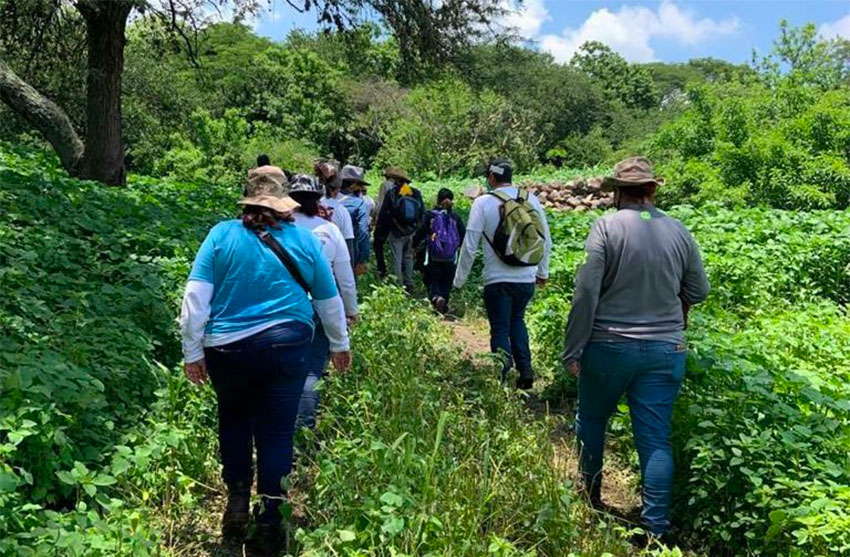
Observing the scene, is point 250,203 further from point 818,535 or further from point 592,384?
point 818,535

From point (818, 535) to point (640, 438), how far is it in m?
0.86

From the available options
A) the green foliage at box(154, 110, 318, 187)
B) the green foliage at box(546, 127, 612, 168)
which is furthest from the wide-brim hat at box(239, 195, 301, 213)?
the green foliage at box(546, 127, 612, 168)

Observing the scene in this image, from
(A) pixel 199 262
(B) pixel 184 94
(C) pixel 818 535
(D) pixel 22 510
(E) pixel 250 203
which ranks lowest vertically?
(C) pixel 818 535

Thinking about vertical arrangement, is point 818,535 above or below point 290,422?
below

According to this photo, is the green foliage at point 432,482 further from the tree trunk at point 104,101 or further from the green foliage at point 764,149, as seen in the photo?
the green foliage at point 764,149

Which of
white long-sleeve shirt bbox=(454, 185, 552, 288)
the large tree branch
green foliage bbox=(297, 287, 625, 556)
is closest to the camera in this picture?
green foliage bbox=(297, 287, 625, 556)

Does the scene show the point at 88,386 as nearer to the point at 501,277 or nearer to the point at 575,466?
the point at 575,466

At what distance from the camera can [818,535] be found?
2.66 m

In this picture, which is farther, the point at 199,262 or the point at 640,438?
the point at 640,438

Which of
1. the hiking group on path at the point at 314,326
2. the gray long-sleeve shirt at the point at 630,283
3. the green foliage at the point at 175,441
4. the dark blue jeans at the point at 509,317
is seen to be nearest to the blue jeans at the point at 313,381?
the hiking group on path at the point at 314,326

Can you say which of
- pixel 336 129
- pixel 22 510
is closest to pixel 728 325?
pixel 22 510

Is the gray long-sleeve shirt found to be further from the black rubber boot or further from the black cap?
the black cap

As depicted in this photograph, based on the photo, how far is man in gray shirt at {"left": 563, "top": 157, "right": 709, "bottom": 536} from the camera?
10.8ft

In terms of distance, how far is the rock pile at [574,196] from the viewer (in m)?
20.0
